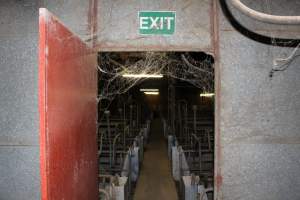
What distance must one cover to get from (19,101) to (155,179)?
7.32 metres

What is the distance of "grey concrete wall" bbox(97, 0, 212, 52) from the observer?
2.79 metres

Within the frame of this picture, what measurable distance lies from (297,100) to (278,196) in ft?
3.01

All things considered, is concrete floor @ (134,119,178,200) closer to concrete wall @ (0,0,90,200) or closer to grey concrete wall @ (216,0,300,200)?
grey concrete wall @ (216,0,300,200)

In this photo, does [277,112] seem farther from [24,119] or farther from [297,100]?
[24,119]

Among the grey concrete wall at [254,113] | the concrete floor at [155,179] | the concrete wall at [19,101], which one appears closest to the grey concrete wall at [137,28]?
the grey concrete wall at [254,113]

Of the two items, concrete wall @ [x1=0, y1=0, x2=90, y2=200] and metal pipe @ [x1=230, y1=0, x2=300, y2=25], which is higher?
metal pipe @ [x1=230, y1=0, x2=300, y2=25]

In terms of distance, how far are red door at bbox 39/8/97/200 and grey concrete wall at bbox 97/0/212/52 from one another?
27 centimetres

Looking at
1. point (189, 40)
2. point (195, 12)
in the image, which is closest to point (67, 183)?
point (189, 40)

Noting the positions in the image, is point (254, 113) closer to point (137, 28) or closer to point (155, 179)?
point (137, 28)

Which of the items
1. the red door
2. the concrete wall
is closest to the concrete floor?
the concrete wall

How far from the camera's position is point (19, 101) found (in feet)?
9.05

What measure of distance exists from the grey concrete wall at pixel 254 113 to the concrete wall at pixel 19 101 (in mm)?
1730

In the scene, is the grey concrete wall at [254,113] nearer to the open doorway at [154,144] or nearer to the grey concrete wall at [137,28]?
the grey concrete wall at [137,28]

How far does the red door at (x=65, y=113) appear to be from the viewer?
5.45 ft
